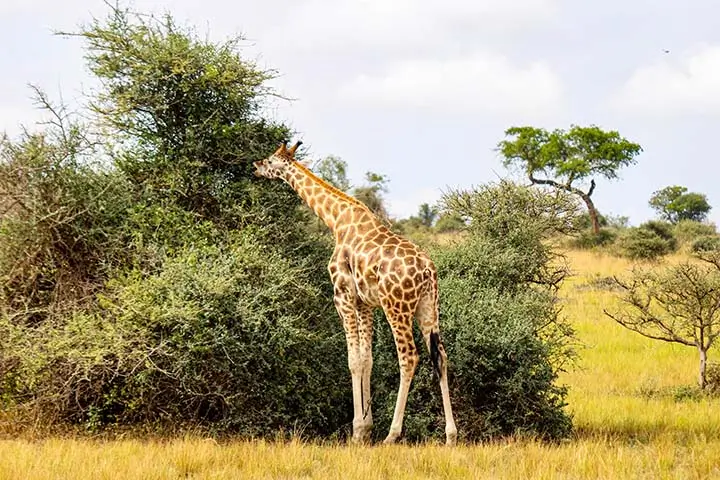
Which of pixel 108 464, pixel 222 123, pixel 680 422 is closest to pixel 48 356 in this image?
pixel 108 464

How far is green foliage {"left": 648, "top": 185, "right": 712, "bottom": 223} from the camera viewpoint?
188ft

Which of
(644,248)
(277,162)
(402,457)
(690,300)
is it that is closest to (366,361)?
(402,457)

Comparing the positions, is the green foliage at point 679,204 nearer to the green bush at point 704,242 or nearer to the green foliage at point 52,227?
the green bush at point 704,242

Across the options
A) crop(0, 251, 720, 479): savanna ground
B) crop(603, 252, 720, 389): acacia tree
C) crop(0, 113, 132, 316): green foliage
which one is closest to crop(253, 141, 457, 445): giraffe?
crop(0, 251, 720, 479): savanna ground

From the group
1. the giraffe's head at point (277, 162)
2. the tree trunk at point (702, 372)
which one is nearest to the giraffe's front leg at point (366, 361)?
the giraffe's head at point (277, 162)

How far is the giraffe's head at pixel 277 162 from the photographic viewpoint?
415 inches

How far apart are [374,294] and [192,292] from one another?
2.19 meters

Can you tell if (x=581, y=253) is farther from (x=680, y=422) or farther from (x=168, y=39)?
(x=168, y=39)

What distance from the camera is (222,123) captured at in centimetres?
1157

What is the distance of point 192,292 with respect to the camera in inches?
365

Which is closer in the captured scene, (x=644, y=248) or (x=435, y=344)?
(x=435, y=344)

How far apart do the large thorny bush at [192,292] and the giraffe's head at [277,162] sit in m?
0.59

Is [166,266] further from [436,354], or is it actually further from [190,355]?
[436,354]

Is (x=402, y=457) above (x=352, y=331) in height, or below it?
below
